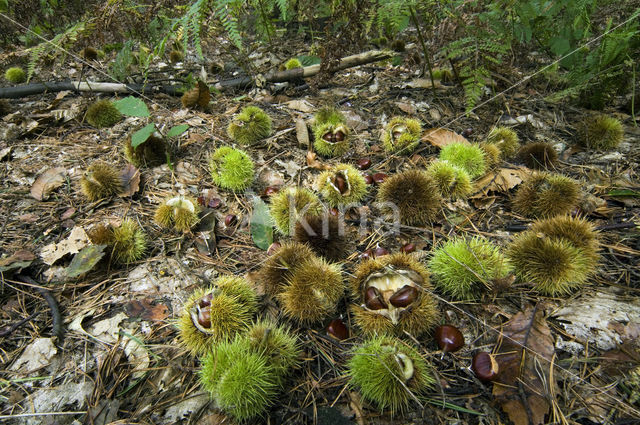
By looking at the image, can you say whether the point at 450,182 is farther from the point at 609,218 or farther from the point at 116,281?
the point at 116,281

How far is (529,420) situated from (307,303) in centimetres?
111

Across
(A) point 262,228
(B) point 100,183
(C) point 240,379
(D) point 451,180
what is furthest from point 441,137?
(B) point 100,183

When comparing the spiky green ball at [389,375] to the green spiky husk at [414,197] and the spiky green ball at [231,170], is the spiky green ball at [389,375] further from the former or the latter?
the spiky green ball at [231,170]

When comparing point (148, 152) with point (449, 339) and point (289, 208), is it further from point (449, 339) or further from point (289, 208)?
point (449, 339)

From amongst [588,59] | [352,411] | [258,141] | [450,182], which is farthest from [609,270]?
[258,141]

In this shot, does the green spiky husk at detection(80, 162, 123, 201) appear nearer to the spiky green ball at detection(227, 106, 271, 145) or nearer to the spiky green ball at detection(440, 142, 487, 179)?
the spiky green ball at detection(227, 106, 271, 145)

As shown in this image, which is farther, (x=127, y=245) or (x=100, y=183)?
(x=100, y=183)

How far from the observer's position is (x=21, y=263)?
2.18 meters

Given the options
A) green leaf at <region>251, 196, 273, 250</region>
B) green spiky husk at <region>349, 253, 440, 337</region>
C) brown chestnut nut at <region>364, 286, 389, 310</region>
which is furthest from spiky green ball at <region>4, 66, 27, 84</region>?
brown chestnut nut at <region>364, 286, 389, 310</region>

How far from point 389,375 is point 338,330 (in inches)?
17.0

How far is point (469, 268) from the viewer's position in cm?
183

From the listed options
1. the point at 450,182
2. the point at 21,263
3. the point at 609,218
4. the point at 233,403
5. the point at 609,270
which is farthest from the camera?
the point at 450,182

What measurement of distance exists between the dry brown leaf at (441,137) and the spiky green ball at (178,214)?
2.24 m

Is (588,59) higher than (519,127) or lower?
higher
